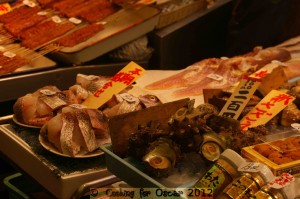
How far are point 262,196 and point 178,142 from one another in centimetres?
48

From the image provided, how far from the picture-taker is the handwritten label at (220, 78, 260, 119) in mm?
2547

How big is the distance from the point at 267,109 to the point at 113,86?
877 millimetres

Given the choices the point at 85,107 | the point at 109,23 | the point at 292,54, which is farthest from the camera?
the point at 109,23

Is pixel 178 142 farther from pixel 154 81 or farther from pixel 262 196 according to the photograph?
pixel 154 81

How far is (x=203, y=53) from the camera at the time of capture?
530 cm

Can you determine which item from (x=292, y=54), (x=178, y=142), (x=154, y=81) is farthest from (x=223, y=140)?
(x=292, y=54)

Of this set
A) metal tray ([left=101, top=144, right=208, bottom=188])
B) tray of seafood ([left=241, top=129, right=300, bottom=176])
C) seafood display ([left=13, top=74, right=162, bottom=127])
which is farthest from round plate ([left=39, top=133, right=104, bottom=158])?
tray of seafood ([left=241, top=129, right=300, bottom=176])

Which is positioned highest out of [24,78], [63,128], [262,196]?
[262,196]

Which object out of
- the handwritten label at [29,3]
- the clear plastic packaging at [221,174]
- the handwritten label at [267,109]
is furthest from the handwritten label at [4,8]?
the clear plastic packaging at [221,174]

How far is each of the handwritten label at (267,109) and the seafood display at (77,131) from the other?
0.70 metres

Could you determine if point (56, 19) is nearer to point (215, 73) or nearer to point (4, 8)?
point (4, 8)

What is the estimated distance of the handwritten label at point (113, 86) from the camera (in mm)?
2974

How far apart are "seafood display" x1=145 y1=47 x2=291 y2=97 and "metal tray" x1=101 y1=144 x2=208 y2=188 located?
1312mm


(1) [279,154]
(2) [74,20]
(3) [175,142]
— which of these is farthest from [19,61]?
(1) [279,154]
